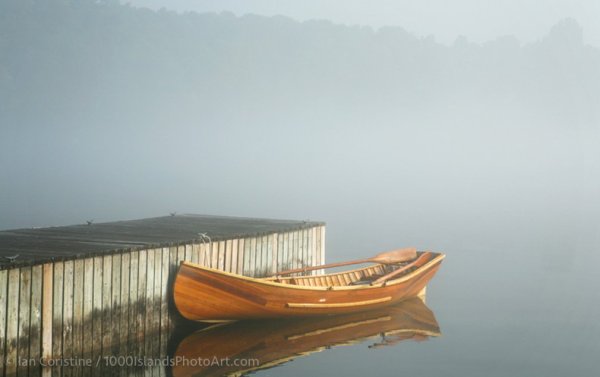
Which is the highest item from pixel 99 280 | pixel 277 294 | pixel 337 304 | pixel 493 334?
pixel 99 280

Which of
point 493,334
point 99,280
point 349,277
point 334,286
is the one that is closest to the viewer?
point 99,280

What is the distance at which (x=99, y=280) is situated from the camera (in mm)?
19344

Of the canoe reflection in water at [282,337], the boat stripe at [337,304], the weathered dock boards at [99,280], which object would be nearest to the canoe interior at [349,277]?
the boat stripe at [337,304]

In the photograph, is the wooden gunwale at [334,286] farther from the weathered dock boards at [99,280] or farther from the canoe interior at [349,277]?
the weathered dock boards at [99,280]

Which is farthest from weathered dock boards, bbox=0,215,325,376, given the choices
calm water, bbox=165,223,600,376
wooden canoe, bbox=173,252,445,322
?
calm water, bbox=165,223,600,376

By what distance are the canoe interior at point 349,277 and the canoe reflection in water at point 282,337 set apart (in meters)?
1.10

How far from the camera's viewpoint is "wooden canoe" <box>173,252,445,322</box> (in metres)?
21.5

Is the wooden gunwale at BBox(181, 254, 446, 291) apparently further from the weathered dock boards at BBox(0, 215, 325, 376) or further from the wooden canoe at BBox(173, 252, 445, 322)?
the weathered dock boards at BBox(0, 215, 325, 376)

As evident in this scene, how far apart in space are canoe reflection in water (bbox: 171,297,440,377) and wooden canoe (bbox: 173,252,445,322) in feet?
0.97

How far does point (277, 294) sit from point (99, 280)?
17.2 ft

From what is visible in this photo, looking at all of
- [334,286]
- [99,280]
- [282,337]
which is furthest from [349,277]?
[99,280]

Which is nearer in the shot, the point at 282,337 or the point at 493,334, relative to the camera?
the point at 282,337

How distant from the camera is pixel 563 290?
121 feet

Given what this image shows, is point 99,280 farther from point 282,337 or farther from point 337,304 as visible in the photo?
point 337,304
